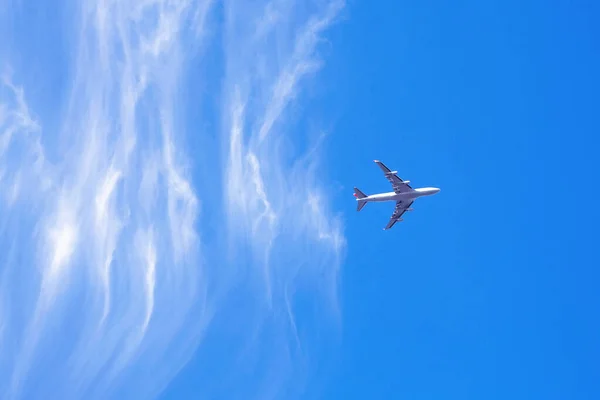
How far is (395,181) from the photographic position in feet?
590

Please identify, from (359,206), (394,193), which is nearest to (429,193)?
(394,193)

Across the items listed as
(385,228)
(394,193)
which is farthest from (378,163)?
(385,228)

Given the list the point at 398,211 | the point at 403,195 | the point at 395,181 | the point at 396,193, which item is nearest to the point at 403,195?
the point at 403,195

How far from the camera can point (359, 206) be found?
185 metres

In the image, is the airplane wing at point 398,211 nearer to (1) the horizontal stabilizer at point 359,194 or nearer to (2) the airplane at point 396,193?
(2) the airplane at point 396,193

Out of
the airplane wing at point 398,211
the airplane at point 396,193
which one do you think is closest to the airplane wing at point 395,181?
the airplane at point 396,193

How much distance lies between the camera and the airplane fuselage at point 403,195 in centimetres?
17938

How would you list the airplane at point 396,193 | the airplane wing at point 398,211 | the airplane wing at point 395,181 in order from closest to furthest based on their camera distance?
the airplane wing at point 395,181 → the airplane at point 396,193 → the airplane wing at point 398,211

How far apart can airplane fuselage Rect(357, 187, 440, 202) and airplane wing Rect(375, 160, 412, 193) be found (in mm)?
1299

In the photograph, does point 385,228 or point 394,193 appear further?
point 385,228

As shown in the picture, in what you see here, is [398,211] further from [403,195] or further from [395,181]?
[395,181]

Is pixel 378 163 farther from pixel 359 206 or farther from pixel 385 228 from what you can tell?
pixel 385 228

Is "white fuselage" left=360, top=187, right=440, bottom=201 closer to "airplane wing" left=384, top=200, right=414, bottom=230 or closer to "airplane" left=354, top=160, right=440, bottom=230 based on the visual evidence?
"airplane" left=354, top=160, right=440, bottom=230

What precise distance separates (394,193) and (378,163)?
13.8m
